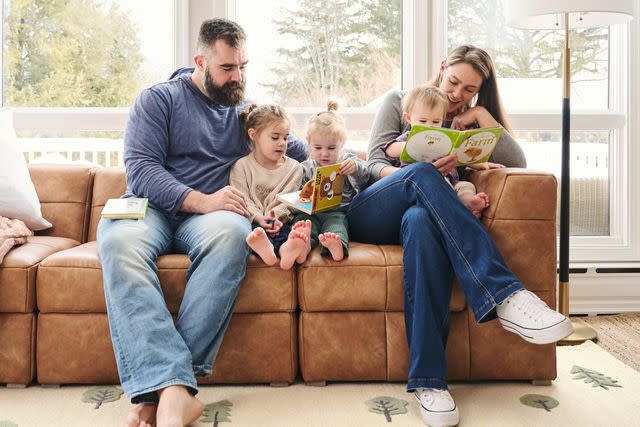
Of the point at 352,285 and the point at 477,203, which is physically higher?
the point at 477,203

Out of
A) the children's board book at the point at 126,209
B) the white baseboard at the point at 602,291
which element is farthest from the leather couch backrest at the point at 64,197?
the white baseboard at the point at 602,291

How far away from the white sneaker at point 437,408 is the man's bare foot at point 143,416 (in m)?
0.74

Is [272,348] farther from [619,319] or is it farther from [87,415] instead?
[619,319]

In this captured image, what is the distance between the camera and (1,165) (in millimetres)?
2592

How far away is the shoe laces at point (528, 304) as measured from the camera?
6.38ft

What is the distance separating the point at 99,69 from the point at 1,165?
1.01 metres

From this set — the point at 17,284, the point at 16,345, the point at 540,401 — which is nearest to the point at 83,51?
the point at 17,284

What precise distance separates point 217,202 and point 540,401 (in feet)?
3.91

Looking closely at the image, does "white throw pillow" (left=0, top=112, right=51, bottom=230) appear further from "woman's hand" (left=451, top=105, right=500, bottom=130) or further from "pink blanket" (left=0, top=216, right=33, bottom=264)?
"woman's hand" (left=451, top=105, right=500, bottom=130)

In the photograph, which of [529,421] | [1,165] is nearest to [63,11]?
[1,165]

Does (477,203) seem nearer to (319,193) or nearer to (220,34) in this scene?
(319,193)

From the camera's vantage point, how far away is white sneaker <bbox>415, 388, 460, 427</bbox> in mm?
1859

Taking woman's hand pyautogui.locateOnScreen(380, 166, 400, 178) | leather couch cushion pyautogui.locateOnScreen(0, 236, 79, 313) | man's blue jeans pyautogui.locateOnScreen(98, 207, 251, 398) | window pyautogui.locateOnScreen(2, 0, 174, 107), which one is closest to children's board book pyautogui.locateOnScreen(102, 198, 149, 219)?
man's blue jeans pyautogui.locateOnScreen(98, 207, 251, 398)

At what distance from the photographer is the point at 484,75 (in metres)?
2.55
